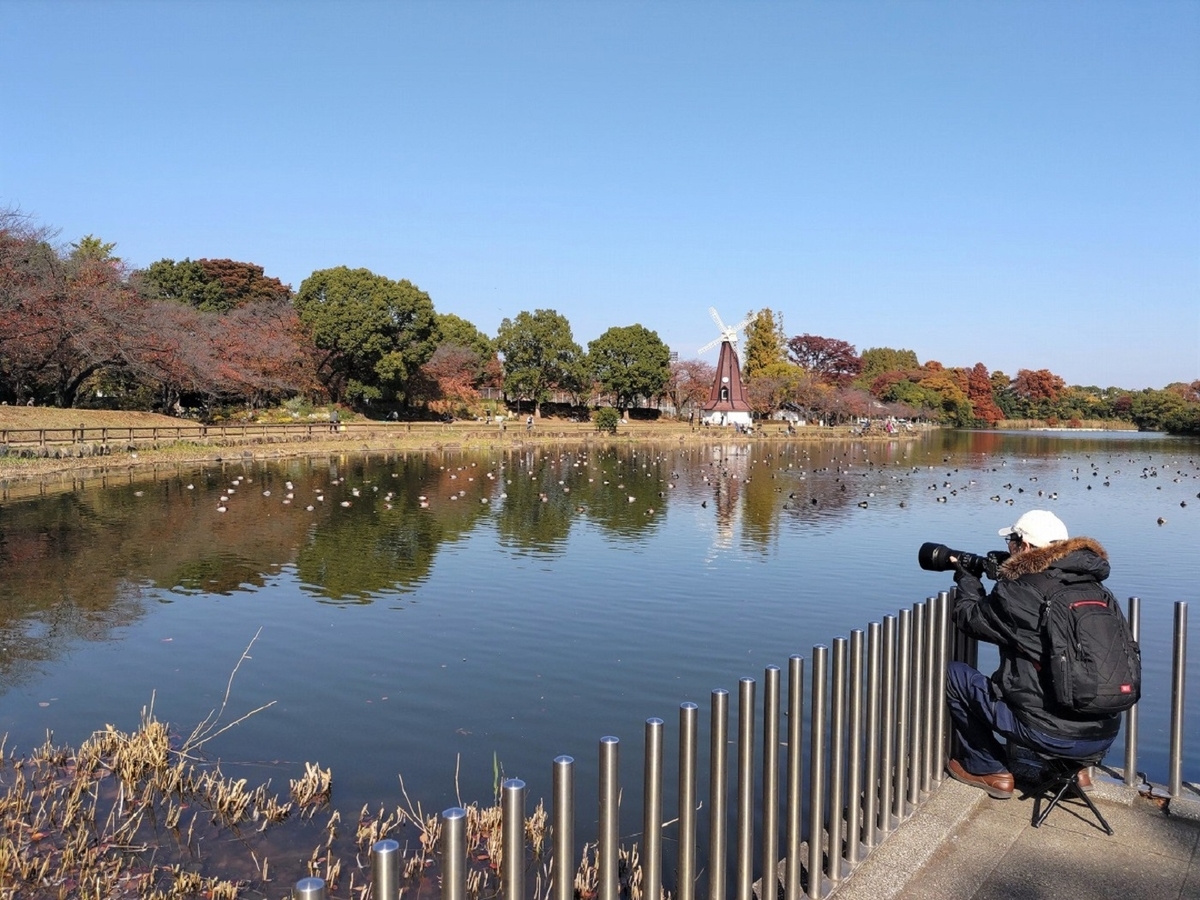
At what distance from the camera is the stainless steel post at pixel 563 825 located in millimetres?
2578

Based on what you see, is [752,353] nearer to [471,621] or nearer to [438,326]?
[438,326]

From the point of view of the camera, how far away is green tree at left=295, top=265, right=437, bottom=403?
51250mm

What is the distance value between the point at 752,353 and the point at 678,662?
257 ft

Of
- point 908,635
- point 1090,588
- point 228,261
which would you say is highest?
point 228,261

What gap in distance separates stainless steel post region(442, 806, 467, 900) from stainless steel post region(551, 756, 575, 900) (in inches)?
12.5

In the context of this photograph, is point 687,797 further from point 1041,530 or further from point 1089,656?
point 1041,530

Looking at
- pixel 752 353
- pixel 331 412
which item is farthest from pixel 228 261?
pixel 752 353

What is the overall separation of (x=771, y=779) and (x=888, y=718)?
76cm

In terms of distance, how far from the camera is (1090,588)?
3742mm

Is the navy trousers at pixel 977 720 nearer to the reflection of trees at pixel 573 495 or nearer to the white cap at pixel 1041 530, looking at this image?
the white cap at pixel 1041 530

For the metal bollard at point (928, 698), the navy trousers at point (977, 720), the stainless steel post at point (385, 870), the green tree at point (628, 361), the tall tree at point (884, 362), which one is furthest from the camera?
the tall tree at point (884, 362)

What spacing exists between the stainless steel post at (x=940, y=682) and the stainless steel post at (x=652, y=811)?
1912 mm

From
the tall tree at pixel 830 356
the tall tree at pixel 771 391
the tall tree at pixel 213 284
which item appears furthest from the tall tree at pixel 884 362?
the tall tree at pixel 213 284

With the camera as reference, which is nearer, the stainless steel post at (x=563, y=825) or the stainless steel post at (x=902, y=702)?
the stainless steel post at (x=563, y=825)
